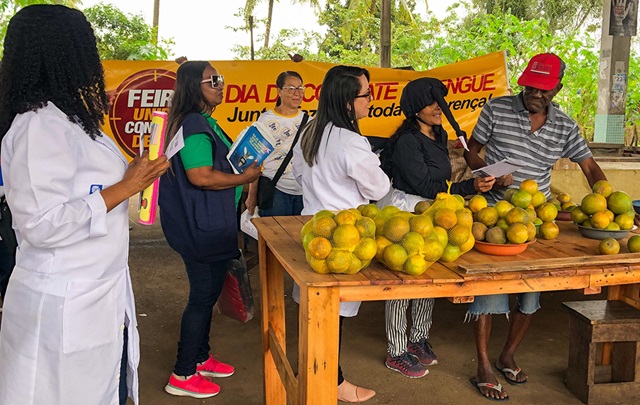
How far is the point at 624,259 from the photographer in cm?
220

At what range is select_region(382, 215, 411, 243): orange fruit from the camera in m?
2.05

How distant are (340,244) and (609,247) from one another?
1.04m

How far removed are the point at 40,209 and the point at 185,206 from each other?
1353 mm

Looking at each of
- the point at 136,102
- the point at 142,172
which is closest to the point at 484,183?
the point at 142,172

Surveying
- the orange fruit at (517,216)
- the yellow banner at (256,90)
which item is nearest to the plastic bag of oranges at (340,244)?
the orange fruit at (517,216)

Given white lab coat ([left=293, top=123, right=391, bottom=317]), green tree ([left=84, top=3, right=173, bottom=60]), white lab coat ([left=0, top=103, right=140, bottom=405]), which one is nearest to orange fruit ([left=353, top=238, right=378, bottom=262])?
white lab coat ([left=0, top=103, right=140, bottom=405])

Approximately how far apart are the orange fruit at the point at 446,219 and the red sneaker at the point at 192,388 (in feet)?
5.95

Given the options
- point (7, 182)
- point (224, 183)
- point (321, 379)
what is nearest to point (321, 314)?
point (321, 379)

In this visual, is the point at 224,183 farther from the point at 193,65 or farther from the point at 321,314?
the point at 321,314

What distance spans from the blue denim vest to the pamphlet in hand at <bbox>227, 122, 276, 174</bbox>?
0.06 meters

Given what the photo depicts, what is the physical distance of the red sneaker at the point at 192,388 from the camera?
3330 millimetres

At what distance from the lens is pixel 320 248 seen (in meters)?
1.96

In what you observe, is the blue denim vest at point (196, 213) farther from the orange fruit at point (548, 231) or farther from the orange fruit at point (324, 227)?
the orange fruit at point (548, 231)

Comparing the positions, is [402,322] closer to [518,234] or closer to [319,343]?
[518,234]
